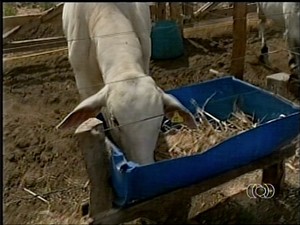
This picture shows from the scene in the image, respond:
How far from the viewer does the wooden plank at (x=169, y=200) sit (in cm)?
244

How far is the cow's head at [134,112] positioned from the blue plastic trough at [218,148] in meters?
0.14

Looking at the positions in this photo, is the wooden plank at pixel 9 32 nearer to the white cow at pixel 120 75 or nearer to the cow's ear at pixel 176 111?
the white cow at pixel 120 75

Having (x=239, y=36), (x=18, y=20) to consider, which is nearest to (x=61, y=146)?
(x=239, y=36)

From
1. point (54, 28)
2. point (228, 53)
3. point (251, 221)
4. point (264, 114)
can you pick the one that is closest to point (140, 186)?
point (251, 221)

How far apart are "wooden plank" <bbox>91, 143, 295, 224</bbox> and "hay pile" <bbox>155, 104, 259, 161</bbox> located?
31 cm

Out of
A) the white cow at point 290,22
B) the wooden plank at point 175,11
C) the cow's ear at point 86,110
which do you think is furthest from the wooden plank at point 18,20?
the cow's ear at point 86,110

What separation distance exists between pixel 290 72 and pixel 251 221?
2257 mm

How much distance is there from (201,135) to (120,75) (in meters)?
0.79

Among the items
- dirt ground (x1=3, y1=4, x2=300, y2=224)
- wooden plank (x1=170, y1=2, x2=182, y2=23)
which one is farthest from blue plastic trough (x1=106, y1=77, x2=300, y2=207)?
wooden plank (x1=170, y1=2, x2=182, y2=23)

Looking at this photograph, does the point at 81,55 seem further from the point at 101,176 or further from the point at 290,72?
the point at 290,72

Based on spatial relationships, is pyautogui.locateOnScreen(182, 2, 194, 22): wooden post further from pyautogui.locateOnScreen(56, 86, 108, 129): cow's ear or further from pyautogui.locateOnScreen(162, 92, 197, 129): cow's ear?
pyautogui.locateOnScreen(56, 86, 108, 129): cow's ear

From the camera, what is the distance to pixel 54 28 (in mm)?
6285

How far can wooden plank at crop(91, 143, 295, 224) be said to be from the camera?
Answer: 244 centimetres

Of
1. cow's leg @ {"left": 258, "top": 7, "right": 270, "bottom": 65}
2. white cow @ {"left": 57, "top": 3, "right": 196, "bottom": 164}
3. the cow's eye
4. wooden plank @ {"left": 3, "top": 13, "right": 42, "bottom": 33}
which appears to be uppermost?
white cow @ {"left": 57, "top": 3, "right": 196, "bottom": 164}
